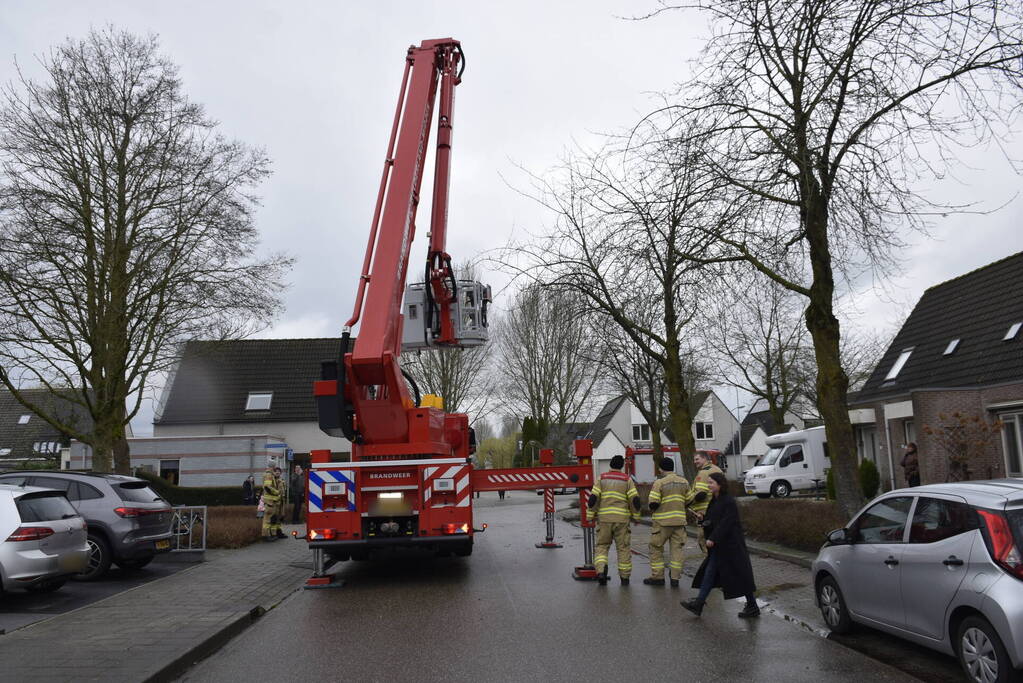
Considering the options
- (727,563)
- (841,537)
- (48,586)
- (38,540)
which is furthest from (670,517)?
(48,586)

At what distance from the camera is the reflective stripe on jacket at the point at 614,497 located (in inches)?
453

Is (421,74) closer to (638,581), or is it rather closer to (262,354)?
(638,581)

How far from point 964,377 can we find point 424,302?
16475 mm

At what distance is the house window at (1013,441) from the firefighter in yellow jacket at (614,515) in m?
13.0

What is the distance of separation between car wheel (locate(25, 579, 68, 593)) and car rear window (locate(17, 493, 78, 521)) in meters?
0.81

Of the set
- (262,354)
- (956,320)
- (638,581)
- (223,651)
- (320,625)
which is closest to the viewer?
(223,651)

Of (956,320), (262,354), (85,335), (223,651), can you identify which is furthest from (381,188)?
(262,354)

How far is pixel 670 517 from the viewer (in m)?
11.1

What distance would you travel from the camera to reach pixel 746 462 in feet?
222

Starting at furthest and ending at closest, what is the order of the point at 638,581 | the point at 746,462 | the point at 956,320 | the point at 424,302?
the point at 746,462
the point at 956,320
the point at 424,302
the point at 638,581

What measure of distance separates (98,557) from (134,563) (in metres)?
0.88

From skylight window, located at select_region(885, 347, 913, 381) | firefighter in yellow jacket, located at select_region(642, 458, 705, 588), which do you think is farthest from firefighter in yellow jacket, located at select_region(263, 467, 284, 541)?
skylight window, located at select_region(885, 347, 913, 381)

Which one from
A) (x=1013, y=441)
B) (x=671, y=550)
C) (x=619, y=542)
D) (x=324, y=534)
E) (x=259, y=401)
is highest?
(x=259, y=401)

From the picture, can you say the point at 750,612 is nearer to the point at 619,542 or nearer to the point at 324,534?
the point at 619,542
